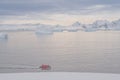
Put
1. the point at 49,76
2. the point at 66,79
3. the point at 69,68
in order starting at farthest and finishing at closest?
the point at 69,68 → the point at 49,76 → the point at 66,79

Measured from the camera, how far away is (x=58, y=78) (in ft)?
5.31

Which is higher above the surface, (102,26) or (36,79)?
(102,26)

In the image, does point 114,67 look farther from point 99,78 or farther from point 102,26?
point 102,26

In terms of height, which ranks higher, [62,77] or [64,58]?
[62,77]

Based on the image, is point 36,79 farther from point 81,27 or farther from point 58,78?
point 81,27

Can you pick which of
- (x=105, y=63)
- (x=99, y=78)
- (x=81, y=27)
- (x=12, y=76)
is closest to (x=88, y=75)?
(x=99, y=78)

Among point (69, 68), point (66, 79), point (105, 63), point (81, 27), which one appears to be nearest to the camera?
point (66, 79)

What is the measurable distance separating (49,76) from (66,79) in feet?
0.46

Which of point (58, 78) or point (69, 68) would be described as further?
point (69, 68)

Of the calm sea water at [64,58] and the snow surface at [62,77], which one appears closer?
the snow surface at [62,77]

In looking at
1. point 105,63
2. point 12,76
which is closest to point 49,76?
point 12,76

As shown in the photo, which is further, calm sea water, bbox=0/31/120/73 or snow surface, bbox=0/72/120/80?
calm sea water, bbox=0/31/120/73

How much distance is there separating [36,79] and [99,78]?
1.06ft

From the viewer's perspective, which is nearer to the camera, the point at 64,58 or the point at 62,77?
the point at 62,77
